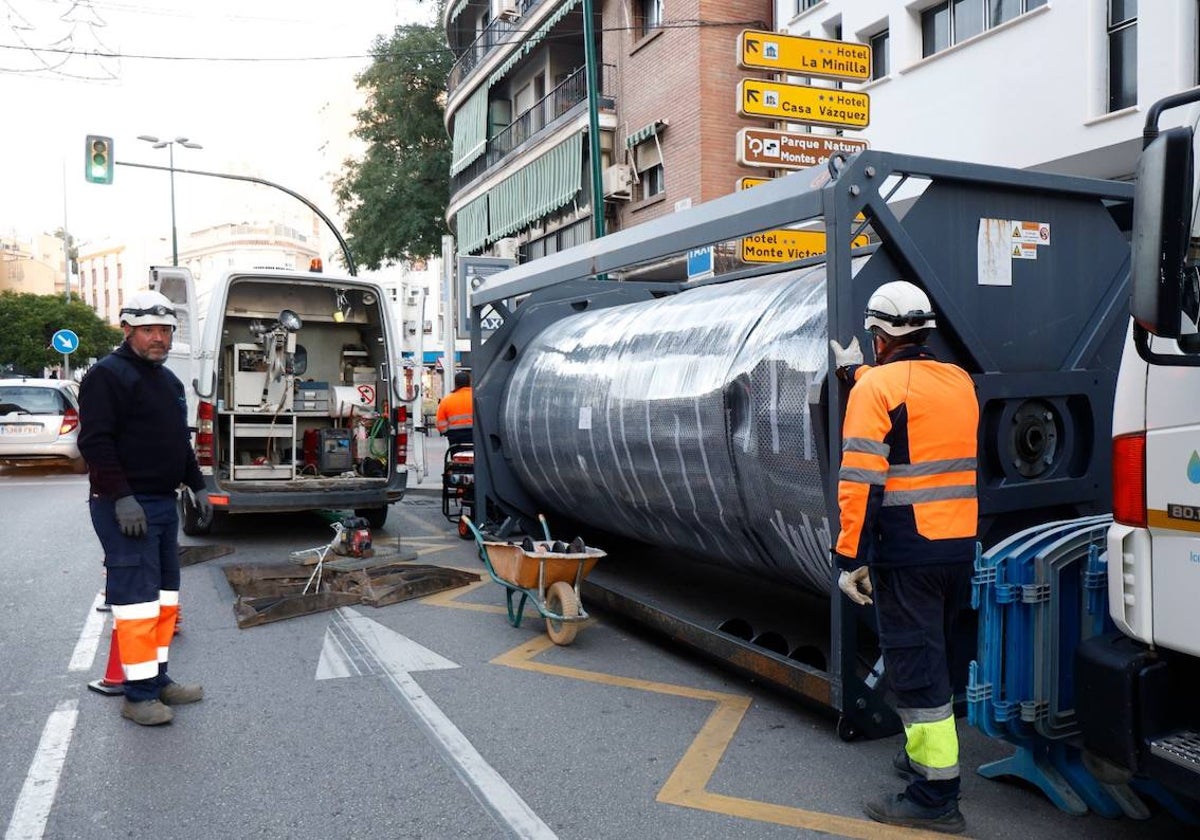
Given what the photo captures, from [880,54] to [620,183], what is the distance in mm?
6721

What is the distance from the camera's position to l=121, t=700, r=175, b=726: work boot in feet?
15.2

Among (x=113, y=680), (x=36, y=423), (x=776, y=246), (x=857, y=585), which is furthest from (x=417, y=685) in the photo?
(x=36, y=423)

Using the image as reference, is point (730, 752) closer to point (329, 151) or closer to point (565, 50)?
point (565, 50)

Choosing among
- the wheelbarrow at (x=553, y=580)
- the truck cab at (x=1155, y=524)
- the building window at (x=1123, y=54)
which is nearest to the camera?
the truck cab at (x=1155, y=524)

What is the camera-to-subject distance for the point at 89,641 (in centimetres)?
617

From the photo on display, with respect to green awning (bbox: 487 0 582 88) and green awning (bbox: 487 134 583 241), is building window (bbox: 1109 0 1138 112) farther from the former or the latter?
green awning (bbox: 487 0 582 88)

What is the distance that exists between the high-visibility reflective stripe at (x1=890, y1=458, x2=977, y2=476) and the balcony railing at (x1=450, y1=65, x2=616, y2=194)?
1893 centimetres

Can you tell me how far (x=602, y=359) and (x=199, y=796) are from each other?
3.77m

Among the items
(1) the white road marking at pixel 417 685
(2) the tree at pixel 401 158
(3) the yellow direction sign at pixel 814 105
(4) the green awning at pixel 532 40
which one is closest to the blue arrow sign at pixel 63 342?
(2) the tree at pixel 401 158

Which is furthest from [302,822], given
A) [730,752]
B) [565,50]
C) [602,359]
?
[565,50]

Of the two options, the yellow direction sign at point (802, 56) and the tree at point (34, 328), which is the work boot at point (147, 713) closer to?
the yellow direction sign at point (802, 56)

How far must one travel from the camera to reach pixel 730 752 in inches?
169

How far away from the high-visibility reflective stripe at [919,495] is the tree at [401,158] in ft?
90.9

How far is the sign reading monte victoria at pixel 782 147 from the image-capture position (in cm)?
1105
